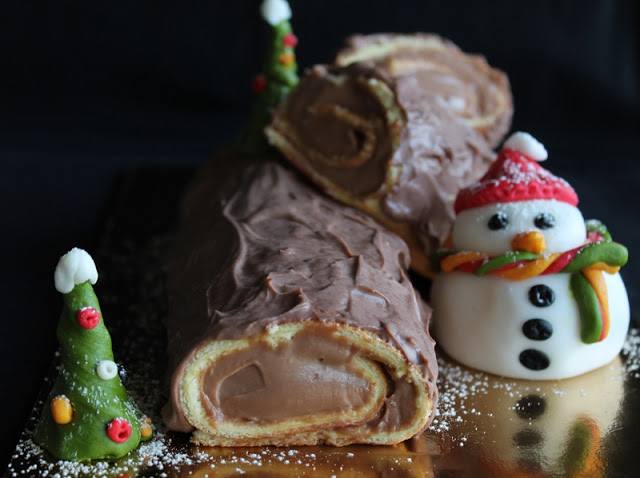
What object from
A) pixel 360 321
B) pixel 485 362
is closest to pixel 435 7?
pixel 485 362

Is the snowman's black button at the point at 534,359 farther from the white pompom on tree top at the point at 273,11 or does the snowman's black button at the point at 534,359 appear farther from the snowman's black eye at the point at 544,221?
the white pompom on tree top at the point at 273,11

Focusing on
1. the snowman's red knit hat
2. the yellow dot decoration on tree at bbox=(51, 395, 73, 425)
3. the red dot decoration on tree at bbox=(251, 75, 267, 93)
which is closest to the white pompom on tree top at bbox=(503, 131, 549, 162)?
the snowman's red knit hat

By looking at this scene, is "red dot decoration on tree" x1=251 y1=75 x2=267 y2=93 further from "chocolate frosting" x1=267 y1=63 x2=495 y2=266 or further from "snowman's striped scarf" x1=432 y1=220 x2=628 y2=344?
"snowman's striped scarf" x1=432 y1=220 x2=628 y2=344

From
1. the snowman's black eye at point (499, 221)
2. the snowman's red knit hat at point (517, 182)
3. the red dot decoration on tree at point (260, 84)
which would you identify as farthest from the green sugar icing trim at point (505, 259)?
the red dot decoration on tree at point (260, 84)

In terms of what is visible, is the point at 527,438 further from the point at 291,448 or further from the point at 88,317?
the point at 88,317

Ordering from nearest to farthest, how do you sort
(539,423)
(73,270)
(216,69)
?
(73,270) → (539,423) → (216,69)

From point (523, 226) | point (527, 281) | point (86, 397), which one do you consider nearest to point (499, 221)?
point (523, 226)
